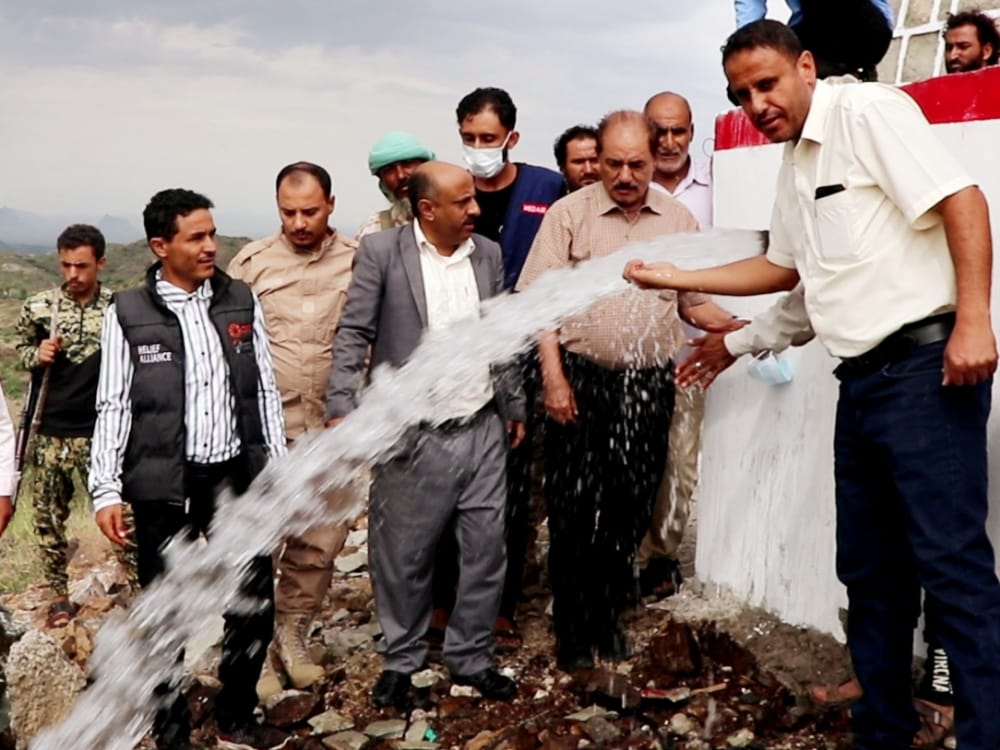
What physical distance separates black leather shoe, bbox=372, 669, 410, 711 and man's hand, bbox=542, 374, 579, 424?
124 centimetres

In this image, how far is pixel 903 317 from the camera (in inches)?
112

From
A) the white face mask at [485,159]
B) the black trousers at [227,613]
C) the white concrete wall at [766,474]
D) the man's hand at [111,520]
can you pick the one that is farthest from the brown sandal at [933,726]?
the white face mask at [485,159]

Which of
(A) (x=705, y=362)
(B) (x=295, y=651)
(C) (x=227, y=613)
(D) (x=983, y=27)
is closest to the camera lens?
(C) (x=227, y=613)

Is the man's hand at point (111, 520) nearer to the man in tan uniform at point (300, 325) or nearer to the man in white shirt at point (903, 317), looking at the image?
the man in tan uniform at point (300, 325)

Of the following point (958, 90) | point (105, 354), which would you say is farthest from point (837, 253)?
point (105, 354)

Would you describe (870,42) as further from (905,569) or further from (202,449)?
(202,449)

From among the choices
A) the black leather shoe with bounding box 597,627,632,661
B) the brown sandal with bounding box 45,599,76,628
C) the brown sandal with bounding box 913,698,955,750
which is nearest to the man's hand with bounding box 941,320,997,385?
the brown sandal with bounding box 913,698,955,750

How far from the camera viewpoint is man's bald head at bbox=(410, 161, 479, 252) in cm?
402

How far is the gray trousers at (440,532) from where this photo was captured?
414 cm

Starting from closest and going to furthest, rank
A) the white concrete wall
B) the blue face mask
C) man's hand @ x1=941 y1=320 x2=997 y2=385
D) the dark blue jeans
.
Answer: man's hand @ x1=941 y1=320 x2=997 y2=385
the dark blue jeans
the white concrete wall
the blue face mask

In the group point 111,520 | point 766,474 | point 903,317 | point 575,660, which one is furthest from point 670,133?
point 111,520

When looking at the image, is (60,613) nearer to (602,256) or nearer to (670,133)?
(602,256)

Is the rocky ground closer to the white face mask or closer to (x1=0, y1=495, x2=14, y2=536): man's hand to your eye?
(x1=0, y1=495, x2=14, y2=536): man's hand

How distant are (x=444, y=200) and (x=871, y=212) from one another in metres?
1.72
